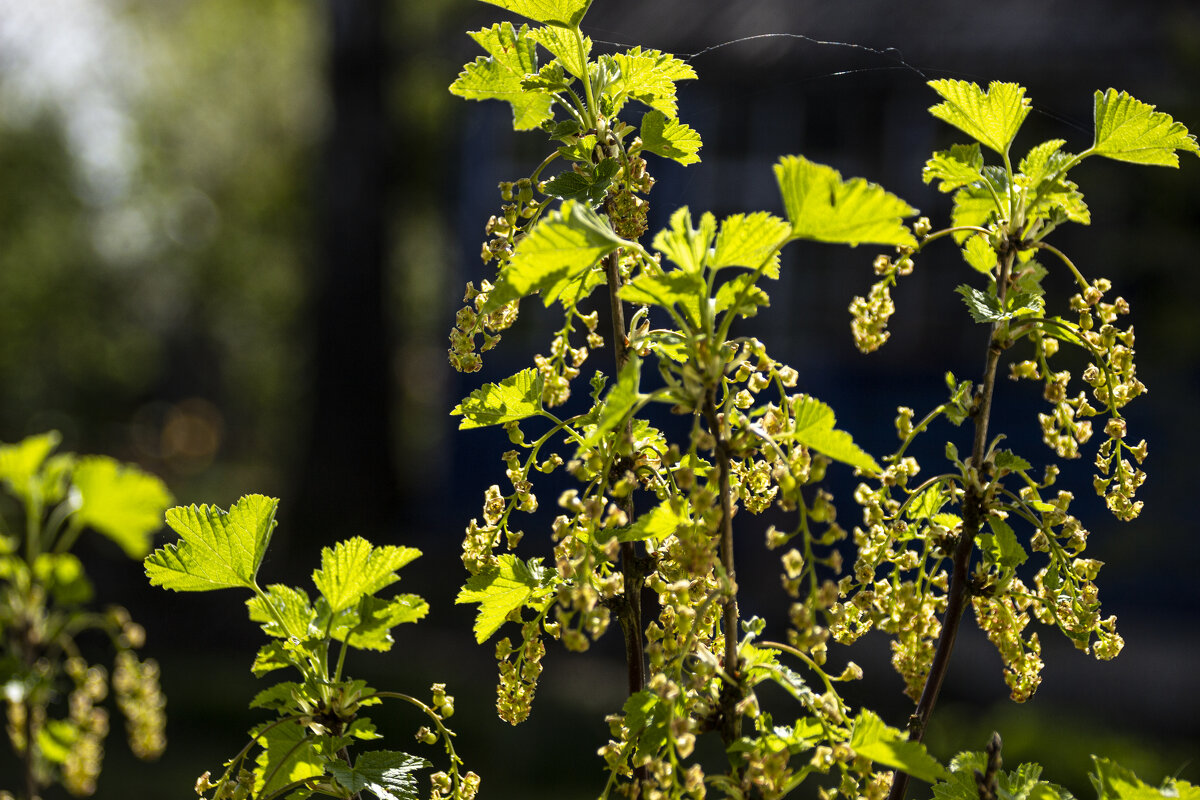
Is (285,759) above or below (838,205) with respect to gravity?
below

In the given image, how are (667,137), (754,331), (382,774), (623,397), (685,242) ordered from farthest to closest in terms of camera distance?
(754,331) → (667,137) → (382,774) → (685,242) → (623,397)

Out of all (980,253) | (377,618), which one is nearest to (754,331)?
(980,253)

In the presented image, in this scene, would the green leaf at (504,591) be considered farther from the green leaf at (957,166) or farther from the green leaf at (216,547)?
the green leaf at (957,166)

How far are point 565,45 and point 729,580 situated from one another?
57 cm

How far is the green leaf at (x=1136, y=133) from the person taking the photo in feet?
3.96

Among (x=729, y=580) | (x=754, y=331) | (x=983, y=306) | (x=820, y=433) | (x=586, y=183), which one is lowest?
(x=754, y=331)

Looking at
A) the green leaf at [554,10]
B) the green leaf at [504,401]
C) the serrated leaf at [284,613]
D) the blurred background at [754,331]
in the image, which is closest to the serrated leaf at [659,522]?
the green leaf at [504,401]

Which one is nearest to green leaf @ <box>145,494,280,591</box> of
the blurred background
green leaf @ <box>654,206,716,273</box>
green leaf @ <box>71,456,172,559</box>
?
green leaf @ <box>71,456,172,559</box>

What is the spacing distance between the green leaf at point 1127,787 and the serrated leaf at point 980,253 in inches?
22.6

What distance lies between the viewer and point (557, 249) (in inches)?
36.4

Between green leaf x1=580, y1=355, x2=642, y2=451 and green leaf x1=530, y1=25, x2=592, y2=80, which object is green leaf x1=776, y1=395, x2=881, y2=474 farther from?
green leaf x1=530, y1=25, x2=592, y2=80

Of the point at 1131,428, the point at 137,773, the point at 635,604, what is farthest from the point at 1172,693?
the point at 635,604

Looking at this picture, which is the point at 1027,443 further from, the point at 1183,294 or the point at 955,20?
the point at 955,20

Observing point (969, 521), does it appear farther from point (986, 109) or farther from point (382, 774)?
point (382, 774)
